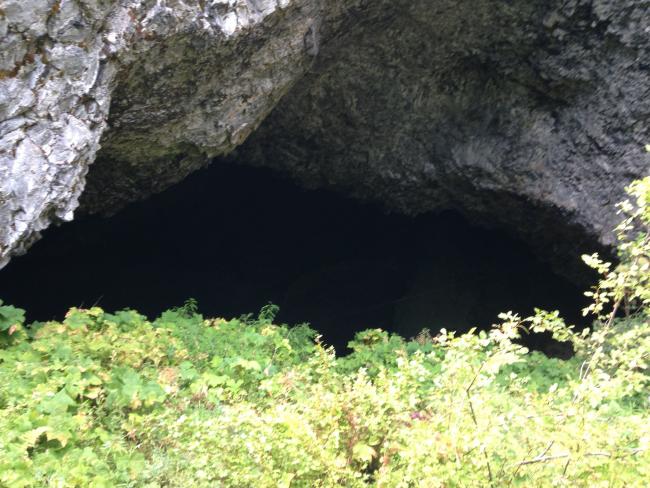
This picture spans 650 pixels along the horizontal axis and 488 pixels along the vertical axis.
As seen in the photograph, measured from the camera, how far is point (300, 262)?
382 inches

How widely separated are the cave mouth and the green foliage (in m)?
3.80

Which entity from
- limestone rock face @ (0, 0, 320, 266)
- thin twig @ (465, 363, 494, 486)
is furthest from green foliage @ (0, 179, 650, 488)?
limestone rock face @ (0, 0, 320, 266)

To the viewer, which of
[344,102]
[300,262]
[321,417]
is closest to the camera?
[321,417]

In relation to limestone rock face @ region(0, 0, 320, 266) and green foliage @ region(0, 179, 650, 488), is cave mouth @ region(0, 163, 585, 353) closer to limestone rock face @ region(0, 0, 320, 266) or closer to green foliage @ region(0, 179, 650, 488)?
limestone rock face @ region(0, 0, 320, 266)

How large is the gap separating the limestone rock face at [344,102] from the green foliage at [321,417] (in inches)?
43.4

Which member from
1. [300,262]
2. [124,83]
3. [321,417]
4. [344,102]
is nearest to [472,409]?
[321,417]

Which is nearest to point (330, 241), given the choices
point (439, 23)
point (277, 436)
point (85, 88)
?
point (439, 23)

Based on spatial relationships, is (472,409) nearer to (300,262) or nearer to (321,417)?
(321,417)

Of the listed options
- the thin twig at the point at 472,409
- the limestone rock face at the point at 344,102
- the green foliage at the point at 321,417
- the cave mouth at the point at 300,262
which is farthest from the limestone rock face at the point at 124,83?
the thin twig at the point at 472,409

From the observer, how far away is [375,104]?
798 centimetres

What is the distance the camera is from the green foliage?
101 inches

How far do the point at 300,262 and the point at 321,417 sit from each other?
6.67 meters

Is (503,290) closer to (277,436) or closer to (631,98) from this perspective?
(631,98)

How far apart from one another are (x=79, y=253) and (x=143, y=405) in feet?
16.1
